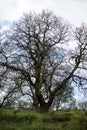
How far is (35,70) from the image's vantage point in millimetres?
32438

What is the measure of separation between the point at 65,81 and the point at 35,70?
3.63m

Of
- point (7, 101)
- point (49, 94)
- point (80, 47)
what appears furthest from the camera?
point (80, 47)

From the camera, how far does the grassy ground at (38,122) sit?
704 inches

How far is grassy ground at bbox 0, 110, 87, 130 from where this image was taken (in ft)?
58.6

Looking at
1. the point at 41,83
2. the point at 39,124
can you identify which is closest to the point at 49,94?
the point at 41,83

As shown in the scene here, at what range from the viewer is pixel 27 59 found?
33094mm

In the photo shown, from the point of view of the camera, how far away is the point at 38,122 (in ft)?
63.9

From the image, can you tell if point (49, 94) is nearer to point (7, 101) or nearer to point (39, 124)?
point (7, 101)

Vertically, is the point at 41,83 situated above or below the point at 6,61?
below

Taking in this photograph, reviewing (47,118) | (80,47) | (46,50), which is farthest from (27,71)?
(47,118)

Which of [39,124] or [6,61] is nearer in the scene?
[39,124]

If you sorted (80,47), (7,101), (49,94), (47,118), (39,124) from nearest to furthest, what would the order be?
(39,124), (47,118), (7,101), (49,94), (80,47)

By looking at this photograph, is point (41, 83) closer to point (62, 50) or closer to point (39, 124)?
point (62, 50)

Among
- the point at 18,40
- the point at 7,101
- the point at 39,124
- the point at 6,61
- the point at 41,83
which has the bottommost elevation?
the point at 39,124
